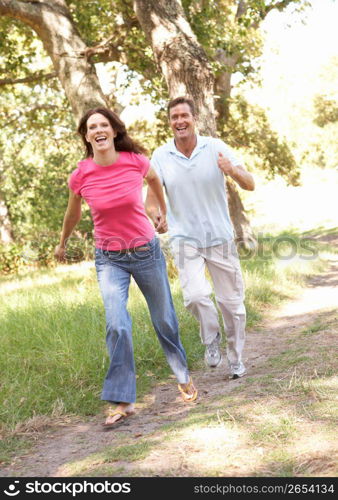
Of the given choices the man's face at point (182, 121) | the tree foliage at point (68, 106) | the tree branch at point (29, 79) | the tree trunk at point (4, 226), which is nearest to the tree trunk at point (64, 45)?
the tree foliage at point (68, 106)

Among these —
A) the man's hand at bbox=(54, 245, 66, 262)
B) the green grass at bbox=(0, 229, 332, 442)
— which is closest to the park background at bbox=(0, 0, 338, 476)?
the green grass at bbox=(0, 229, 332, 442)

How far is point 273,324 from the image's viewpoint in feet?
24.9

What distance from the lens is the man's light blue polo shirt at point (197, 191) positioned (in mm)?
5047

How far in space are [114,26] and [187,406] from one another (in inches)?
419

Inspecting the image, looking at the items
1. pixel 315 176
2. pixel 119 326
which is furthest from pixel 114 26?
pixel 315 176

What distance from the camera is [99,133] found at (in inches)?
Result: 176

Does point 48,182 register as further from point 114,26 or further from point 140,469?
point 140,469

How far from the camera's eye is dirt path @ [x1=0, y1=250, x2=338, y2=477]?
391cm

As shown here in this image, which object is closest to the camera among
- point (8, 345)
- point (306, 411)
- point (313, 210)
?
point (306, 411)

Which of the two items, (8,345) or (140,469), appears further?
(8,345)

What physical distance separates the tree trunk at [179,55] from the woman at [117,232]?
5635 mm

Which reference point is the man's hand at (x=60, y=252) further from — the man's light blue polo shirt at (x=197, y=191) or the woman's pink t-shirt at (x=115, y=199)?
the man's light blue polo shirt at (x=197, y=191)

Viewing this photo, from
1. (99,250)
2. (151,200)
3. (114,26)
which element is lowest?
(99,250)

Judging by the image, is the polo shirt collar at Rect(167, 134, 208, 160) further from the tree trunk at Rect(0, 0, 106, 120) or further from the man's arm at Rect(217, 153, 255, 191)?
the tree trunk at Rect(0, 0, 106, 120)
